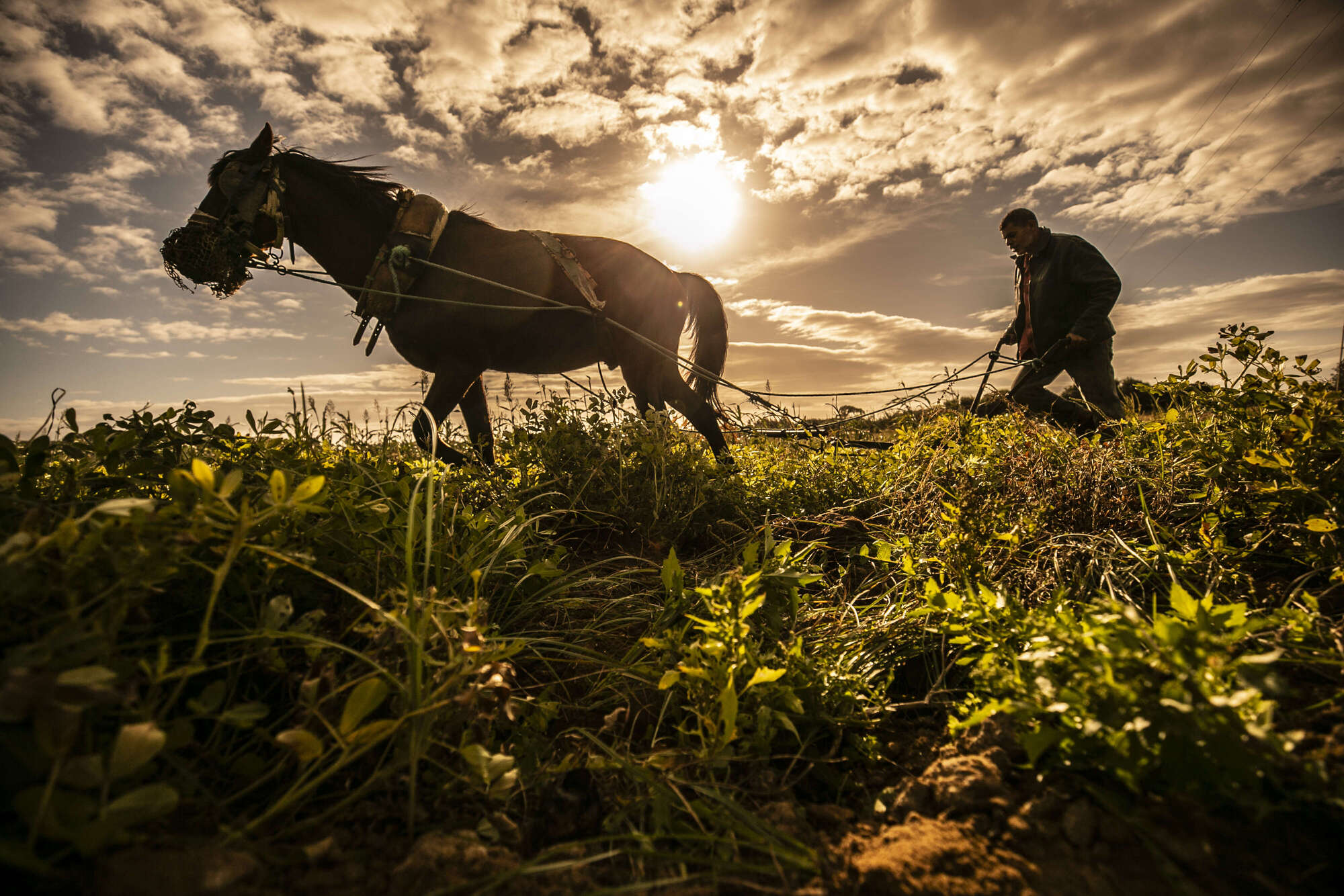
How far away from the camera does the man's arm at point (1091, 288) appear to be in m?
5.21

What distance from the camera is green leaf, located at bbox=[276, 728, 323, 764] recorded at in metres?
0.83

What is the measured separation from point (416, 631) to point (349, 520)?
0.48m

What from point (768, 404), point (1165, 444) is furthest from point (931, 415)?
point (1165, 444)

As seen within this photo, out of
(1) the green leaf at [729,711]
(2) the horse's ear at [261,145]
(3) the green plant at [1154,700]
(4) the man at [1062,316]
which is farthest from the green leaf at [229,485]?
(4) the man at [1062,316]

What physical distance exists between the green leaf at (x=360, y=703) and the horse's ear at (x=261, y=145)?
18.2 feet

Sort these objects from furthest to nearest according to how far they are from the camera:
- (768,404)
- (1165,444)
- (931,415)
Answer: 1. (931,415)
2. (768,404)
3. (1165,444)

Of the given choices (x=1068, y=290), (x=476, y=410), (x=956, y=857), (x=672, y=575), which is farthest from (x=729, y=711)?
(x=1068, y=290)

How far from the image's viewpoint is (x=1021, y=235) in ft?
19.6

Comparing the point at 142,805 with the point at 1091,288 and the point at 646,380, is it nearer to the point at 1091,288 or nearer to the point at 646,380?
the point at 646,380

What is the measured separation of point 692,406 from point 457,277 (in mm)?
2192

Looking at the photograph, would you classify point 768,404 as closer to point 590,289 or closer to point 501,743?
point 590,289

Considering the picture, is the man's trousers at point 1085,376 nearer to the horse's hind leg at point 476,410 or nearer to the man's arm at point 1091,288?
the man's arm at point 1091,288

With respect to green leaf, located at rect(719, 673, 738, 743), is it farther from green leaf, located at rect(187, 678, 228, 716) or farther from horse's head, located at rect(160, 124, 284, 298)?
horse's head, located at rect(160, 124, 284, 298)

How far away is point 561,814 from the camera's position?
1022 mm
